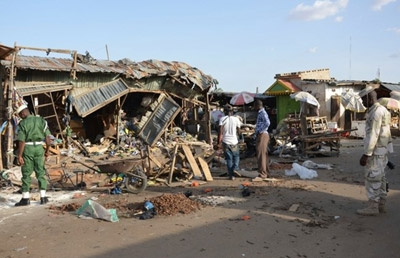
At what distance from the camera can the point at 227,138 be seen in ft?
33.4

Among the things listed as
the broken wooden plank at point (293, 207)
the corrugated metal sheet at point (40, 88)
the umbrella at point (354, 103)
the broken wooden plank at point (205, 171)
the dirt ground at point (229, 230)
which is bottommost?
the dirt ground at point (229, 230)

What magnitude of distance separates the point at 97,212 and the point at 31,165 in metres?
2.18

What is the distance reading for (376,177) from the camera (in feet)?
21.6

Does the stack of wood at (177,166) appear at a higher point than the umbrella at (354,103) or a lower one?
lower

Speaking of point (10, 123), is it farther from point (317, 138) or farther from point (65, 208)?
point (317, 138)

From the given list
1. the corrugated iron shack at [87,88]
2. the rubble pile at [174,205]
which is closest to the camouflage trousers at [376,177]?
the rubble pile at [174,205]

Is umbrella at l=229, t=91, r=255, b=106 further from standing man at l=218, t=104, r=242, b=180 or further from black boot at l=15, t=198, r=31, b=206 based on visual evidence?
black boot at l=15, t=198, r=31, b=206

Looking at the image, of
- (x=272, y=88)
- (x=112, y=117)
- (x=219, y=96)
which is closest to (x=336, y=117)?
(x=272, y=88)

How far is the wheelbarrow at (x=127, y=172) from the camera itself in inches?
335

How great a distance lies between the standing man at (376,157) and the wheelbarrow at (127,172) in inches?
181

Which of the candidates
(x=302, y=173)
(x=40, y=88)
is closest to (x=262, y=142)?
(x=302, y=173)

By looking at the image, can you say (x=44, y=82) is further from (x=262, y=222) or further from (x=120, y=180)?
(x=262, y=222)

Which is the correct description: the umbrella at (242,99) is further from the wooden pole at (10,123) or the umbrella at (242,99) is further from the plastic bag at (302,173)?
the wooden pole at (10,123)

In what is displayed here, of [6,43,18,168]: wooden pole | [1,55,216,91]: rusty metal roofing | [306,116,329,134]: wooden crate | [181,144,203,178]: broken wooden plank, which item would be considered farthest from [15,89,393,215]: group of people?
[306,116,329,134]: wooden crate
